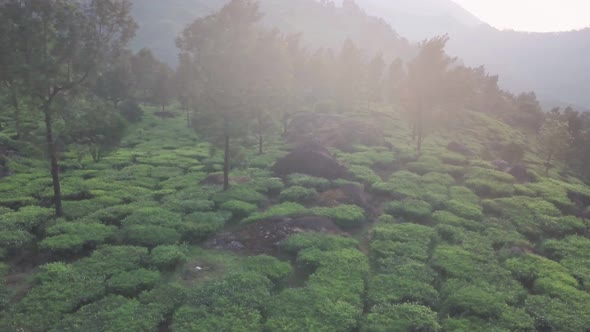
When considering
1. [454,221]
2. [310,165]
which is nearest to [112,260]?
[310,165]

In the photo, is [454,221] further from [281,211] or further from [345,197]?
[281,211]

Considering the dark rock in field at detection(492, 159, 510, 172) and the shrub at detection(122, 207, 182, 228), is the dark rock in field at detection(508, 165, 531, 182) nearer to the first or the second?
the dark rock in field at detection(492, 159, 510, 172)

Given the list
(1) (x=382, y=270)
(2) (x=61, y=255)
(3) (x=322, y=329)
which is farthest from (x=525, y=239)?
(2) (x=61, y=255)

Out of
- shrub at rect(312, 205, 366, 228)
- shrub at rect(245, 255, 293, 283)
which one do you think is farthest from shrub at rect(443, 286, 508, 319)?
shrub at rect(312, 205, 366, 228)

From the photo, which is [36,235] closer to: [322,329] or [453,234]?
[322,329]

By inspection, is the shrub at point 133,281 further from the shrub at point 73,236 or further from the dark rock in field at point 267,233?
the dark rock in field at point 267,233

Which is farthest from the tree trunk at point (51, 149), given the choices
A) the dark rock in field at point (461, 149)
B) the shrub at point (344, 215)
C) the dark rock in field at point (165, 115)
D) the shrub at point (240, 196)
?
the dark rock in field at point (165, 115)
